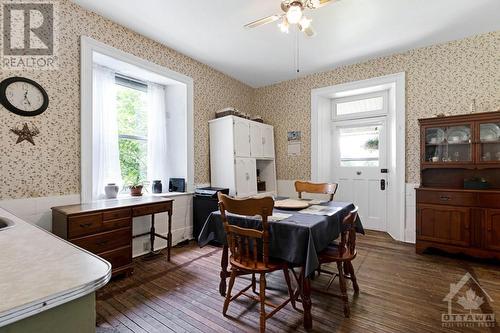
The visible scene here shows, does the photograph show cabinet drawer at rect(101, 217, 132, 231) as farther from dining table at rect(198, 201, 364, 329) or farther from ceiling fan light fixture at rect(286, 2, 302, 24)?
ceiling fan light fixture at rect(286, 2, 302, 24)

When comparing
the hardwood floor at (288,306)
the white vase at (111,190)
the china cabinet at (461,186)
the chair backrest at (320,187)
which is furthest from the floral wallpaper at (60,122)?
the china cabinet at (461,186)

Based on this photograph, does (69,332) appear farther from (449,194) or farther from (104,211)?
(449,194)

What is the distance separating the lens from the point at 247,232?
5.71 ft

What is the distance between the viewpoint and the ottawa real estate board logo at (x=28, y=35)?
2.24 m

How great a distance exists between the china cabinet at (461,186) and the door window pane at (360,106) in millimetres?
985

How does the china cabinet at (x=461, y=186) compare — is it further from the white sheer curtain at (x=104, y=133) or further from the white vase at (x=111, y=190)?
the white sheer curtain at (x=104, y=133)

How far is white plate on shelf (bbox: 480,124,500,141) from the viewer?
3004mm

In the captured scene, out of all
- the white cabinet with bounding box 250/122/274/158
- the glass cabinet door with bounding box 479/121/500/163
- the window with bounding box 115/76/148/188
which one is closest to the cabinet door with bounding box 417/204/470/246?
the glass cabinet door with bounding box 479/121/500/163

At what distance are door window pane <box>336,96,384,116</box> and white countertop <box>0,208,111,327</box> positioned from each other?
454 cm

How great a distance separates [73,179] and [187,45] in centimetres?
229

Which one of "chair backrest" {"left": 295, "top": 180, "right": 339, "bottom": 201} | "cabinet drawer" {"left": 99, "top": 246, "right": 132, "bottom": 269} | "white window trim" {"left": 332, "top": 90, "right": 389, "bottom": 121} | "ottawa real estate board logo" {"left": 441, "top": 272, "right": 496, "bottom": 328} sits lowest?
"ottawa real estate board logo" {"left": 441, "top": 272, "right": 496, "bottom": 328}

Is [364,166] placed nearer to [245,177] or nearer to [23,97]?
[245,177]

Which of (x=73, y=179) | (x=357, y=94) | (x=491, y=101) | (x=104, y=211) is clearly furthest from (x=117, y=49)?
(x=491, y=101)

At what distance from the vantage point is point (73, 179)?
8.60 ft
